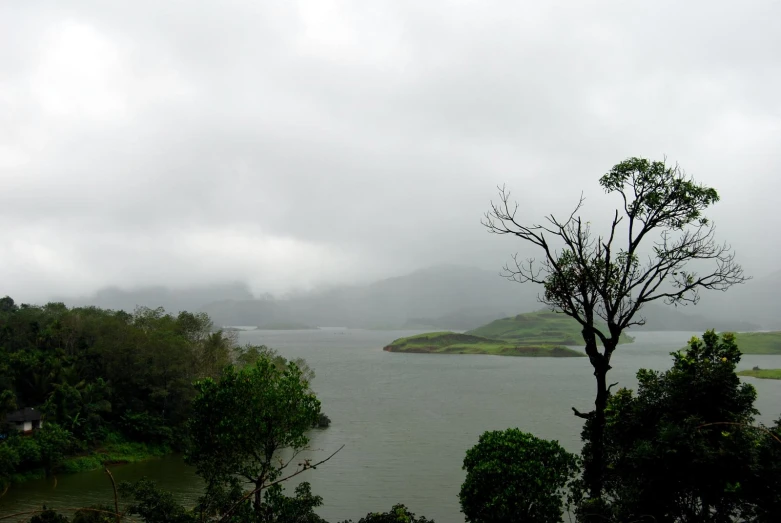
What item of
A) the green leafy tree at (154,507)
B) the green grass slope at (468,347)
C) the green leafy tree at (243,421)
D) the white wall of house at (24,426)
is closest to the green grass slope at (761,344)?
the green grass slope at (468,347)

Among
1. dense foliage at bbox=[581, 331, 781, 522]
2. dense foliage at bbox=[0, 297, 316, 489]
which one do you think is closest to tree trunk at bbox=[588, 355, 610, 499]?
dense foliage at bbox=[581, 331, 781, 522]

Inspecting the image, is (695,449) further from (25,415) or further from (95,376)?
(95,376)

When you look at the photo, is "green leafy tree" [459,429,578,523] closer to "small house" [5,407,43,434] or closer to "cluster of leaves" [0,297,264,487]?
"cluster of leaves" [0,297,264,487]

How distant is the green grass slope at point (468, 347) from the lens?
15988 centimetres

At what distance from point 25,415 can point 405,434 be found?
29.8 m

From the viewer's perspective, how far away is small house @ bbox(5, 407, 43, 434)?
→ 1414 inches

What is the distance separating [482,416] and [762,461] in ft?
150

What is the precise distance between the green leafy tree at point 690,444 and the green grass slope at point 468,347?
494 ft

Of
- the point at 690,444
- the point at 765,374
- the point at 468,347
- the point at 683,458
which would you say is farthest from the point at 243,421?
the point at 468,347

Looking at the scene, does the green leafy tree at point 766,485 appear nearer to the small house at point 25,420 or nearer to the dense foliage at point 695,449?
the dense foliage at point 695,449

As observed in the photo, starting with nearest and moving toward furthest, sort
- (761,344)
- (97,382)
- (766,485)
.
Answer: (766,485) → (97,382) → (761,344)

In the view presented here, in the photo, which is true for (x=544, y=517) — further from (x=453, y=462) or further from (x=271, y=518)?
(x=453, y=462)

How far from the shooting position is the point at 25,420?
36406 millimetres

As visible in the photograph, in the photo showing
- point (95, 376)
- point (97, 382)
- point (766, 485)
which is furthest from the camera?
point (95, 376)
